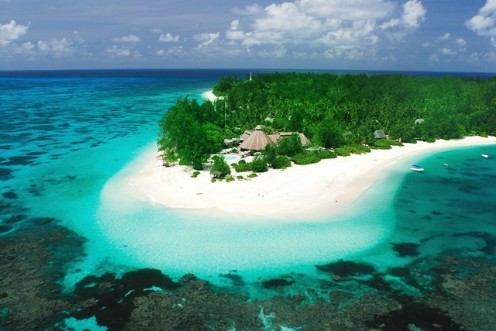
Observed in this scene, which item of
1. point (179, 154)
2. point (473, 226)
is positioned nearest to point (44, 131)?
point (179, 154)

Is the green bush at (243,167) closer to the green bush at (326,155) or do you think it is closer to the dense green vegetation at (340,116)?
the dense green vegetation at (340,116)

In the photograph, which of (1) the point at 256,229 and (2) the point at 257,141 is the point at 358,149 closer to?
(2) the point at 257,141

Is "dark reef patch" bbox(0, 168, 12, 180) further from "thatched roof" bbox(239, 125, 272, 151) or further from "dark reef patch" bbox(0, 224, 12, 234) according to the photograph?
"thatched roof" bbox(239, 125, 272, 151)

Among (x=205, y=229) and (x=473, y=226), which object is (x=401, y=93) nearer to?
(x=473, y=226)

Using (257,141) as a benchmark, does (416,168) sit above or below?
below

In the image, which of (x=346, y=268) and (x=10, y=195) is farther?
(x=10, y=195)

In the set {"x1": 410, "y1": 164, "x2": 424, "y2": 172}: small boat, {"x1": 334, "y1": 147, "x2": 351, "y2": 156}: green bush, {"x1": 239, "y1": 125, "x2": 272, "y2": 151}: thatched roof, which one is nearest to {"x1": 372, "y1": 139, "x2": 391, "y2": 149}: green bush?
{"x1": 334, "y1": 147, "x2": 351, "y2": 156}: green bush

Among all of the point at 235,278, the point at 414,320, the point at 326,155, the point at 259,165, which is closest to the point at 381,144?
the point at 326,155
